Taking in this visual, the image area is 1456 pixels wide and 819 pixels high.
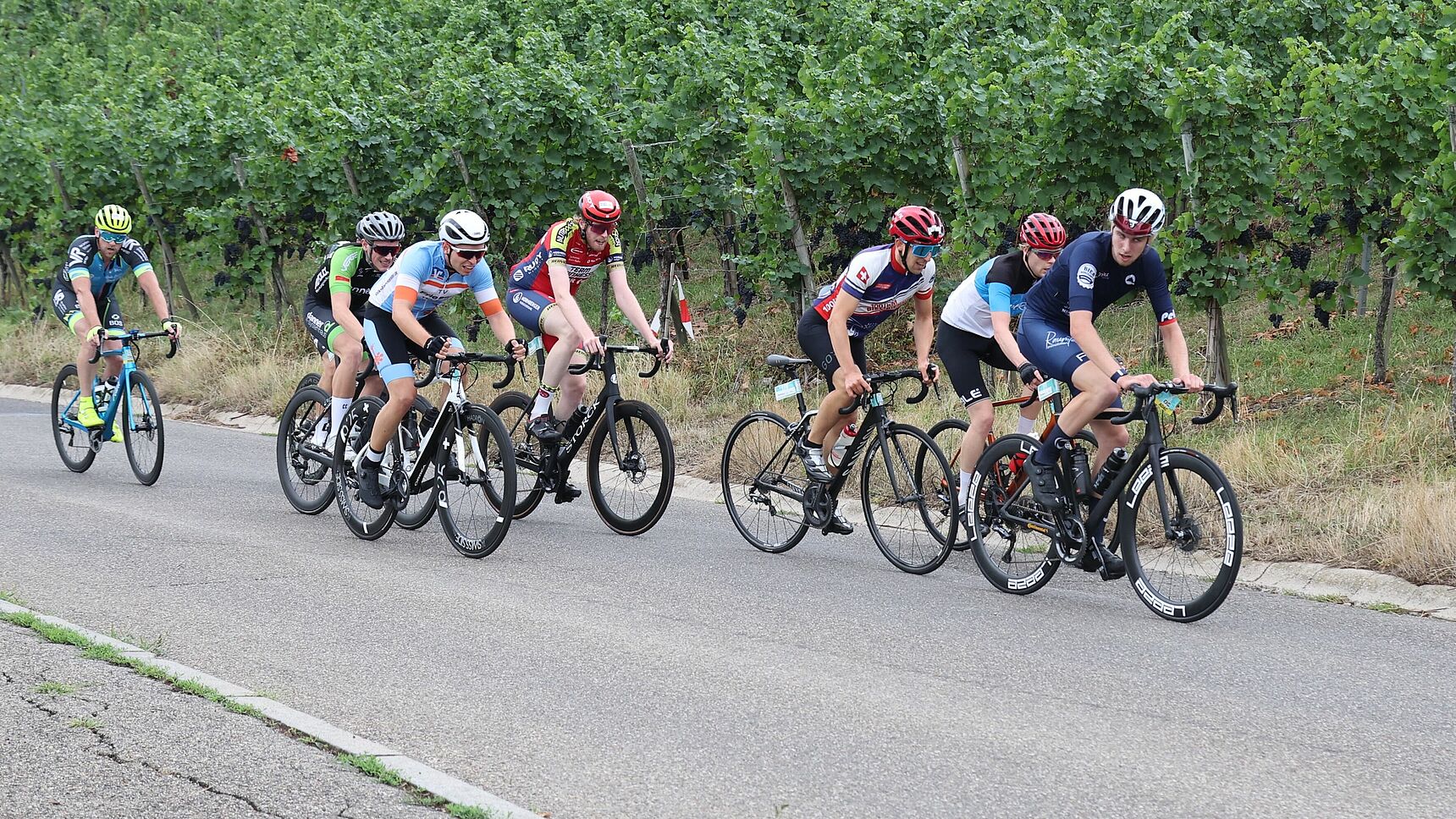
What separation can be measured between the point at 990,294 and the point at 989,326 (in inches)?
13.2

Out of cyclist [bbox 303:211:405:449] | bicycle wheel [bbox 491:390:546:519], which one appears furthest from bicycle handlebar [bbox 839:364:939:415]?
cyclist [bbox 303:211:405:449]

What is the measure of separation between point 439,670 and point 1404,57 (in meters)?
8.87

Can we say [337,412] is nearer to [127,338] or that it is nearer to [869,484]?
[127,338]

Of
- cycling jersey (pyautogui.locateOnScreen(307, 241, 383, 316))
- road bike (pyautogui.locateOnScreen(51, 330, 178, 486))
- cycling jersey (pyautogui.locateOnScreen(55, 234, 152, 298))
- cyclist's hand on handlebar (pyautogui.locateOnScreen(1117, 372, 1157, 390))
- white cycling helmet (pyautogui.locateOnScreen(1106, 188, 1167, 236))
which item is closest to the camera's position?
cyclist's hand on handlebar (pyautogui.locateOnScreen(1117, 372, 1157, 390))

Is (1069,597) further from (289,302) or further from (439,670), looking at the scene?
(289,302)

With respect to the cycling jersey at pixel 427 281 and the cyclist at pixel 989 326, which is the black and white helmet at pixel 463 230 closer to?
the cycling jersey at pixel 427 281

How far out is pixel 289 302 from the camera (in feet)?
72.6

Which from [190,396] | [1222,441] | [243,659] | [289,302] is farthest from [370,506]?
[289,302]

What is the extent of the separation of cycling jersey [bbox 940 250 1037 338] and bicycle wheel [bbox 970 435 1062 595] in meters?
0.81

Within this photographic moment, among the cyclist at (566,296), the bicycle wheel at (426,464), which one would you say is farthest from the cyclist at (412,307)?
the cyclist at (566,296)

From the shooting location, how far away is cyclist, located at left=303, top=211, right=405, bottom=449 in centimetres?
997

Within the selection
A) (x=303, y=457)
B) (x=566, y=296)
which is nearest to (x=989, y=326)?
(x=566, y=296)

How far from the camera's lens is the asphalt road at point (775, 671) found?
4883mm

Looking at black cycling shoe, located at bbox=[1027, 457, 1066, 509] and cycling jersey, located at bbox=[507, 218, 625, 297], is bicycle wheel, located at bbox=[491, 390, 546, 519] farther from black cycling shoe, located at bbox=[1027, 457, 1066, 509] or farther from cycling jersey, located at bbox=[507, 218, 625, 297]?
black cycling shoe, located at bbox=[1027, 457, 1066, 509]
